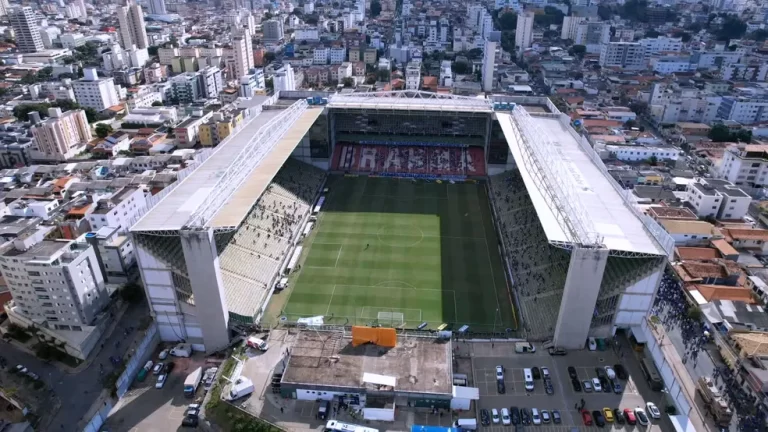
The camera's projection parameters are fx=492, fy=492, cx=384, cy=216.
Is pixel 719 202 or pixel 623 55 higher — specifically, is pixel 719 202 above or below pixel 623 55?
below

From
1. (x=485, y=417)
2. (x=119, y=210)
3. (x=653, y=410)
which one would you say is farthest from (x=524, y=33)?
(x=485, y=417)

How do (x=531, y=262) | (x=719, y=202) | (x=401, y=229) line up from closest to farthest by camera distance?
(x=531, y=262) < (x=401, y=229) < (x=719, y=202)

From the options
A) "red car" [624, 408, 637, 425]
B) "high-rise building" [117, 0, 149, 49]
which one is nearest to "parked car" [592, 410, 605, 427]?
"red car" [624, 408, 637, 425]

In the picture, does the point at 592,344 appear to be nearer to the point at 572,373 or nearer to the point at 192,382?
the point at 572,373

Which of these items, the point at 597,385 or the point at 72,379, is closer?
the point at 597,385

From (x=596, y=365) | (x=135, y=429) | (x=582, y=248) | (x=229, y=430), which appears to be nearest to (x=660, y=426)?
(x=596, y=365)
